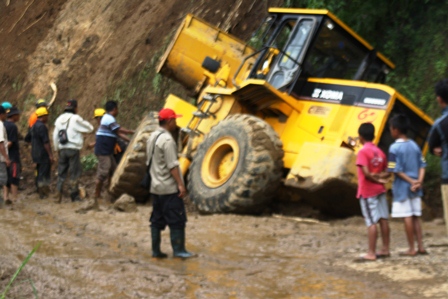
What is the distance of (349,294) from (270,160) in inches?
170

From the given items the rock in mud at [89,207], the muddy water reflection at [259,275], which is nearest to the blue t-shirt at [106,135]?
the rock in mud at [89,207]

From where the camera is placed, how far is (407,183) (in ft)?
27.3

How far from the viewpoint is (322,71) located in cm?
1236

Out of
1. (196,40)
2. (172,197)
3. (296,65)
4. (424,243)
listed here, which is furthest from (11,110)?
(424,243)

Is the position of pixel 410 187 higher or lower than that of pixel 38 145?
higher

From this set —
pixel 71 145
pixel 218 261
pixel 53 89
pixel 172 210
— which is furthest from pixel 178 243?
pixel 53 89

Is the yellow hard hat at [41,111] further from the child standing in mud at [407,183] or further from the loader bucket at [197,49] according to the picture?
the child standing in mud at [407,183]

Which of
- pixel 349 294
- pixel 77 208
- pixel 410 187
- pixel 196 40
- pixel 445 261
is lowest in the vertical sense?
pixel 77 208

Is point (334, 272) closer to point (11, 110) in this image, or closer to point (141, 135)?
point (141, 135)

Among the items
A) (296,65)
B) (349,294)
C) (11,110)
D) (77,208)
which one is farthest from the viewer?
(11,110)

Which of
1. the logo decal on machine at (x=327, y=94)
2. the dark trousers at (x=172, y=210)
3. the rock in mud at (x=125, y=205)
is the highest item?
the logo decal on machine at (x=327, y=94)

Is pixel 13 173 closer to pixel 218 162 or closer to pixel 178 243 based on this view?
pixel 218 162

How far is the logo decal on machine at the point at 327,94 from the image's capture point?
11.6 metres

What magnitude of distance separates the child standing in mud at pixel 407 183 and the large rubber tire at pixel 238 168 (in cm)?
304
